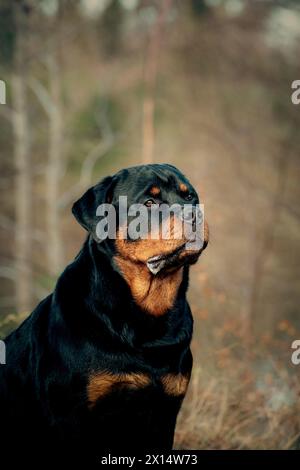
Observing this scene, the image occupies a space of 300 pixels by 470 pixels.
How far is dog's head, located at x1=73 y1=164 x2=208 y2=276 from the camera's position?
3346mm

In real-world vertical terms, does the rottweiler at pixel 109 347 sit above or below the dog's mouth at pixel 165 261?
below

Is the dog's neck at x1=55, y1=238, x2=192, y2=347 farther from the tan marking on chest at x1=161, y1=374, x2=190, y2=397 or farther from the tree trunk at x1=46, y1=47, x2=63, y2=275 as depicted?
the tree trunk at x1=46, y1=47, x2=63, y2=275

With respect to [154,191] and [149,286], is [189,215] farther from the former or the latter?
[149,286]

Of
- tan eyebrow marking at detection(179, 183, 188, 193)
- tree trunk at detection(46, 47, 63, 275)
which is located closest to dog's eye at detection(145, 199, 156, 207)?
tan eyebrow marking at detection(179, 183, 188, 193)

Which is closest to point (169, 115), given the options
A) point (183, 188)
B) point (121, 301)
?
point (183, 188)

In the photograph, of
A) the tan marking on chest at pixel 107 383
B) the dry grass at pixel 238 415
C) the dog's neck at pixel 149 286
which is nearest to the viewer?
the tan marking on chest at pixel 107 383

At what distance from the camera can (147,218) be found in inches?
135

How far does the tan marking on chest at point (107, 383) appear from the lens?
10.4 ft

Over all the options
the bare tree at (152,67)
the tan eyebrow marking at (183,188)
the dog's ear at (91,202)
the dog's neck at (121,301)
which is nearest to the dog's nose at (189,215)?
the tan eyebrow marking at (183,188)

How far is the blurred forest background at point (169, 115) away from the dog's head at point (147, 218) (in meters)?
10.4

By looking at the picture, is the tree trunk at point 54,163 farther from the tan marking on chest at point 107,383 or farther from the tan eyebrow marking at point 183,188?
the tan marking on chest at point 107,383

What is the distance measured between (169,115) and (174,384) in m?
14.5

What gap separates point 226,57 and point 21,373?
47.9 ft

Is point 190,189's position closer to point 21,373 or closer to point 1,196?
point 21,373
